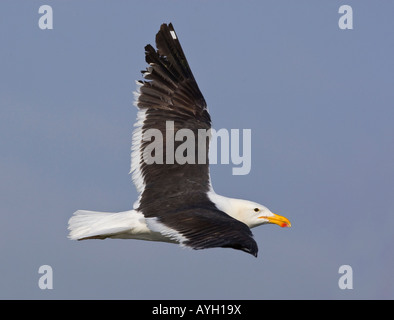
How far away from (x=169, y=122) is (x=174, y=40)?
5.05 ft

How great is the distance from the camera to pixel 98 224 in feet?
42.1

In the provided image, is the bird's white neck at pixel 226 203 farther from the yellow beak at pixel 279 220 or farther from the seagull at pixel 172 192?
the yellow beak at pixel 279 220

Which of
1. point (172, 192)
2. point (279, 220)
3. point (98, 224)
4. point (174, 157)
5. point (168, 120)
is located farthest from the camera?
point (168, 120)

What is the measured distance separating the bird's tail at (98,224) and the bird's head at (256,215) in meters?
1.71

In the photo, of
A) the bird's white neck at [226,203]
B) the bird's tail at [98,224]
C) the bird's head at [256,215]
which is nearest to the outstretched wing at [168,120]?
the bird's white neck at [226,203]

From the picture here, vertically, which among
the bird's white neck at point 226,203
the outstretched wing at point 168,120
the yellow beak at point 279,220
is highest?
the outstretched wing at point 168,120

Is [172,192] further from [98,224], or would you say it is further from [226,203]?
[98,224]

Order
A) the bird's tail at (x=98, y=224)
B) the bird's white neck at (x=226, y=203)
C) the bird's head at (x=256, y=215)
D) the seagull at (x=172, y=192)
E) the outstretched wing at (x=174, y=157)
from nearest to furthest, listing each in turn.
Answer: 1. the seagull at (x=172, y=192)
2. the outstretched wing at (x=174, y=157)
3. the bird's tail at (x=98, y=224)
4. the bird's white neck at (x=226, y=203)
5. the bird's head at (x=256, y=215)

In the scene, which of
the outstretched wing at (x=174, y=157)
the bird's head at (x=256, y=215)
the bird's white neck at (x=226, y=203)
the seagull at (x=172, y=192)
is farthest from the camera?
the bird's head at (x=256, y=215)

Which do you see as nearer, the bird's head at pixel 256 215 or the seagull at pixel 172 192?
the seagull at pixel 172 192

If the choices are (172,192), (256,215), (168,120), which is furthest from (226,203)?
(168,120)

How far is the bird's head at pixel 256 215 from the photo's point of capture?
1340cm

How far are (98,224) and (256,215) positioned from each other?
2.46 m

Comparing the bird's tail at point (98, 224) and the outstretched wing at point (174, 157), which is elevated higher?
the outstretched wing at point (174, 157)
